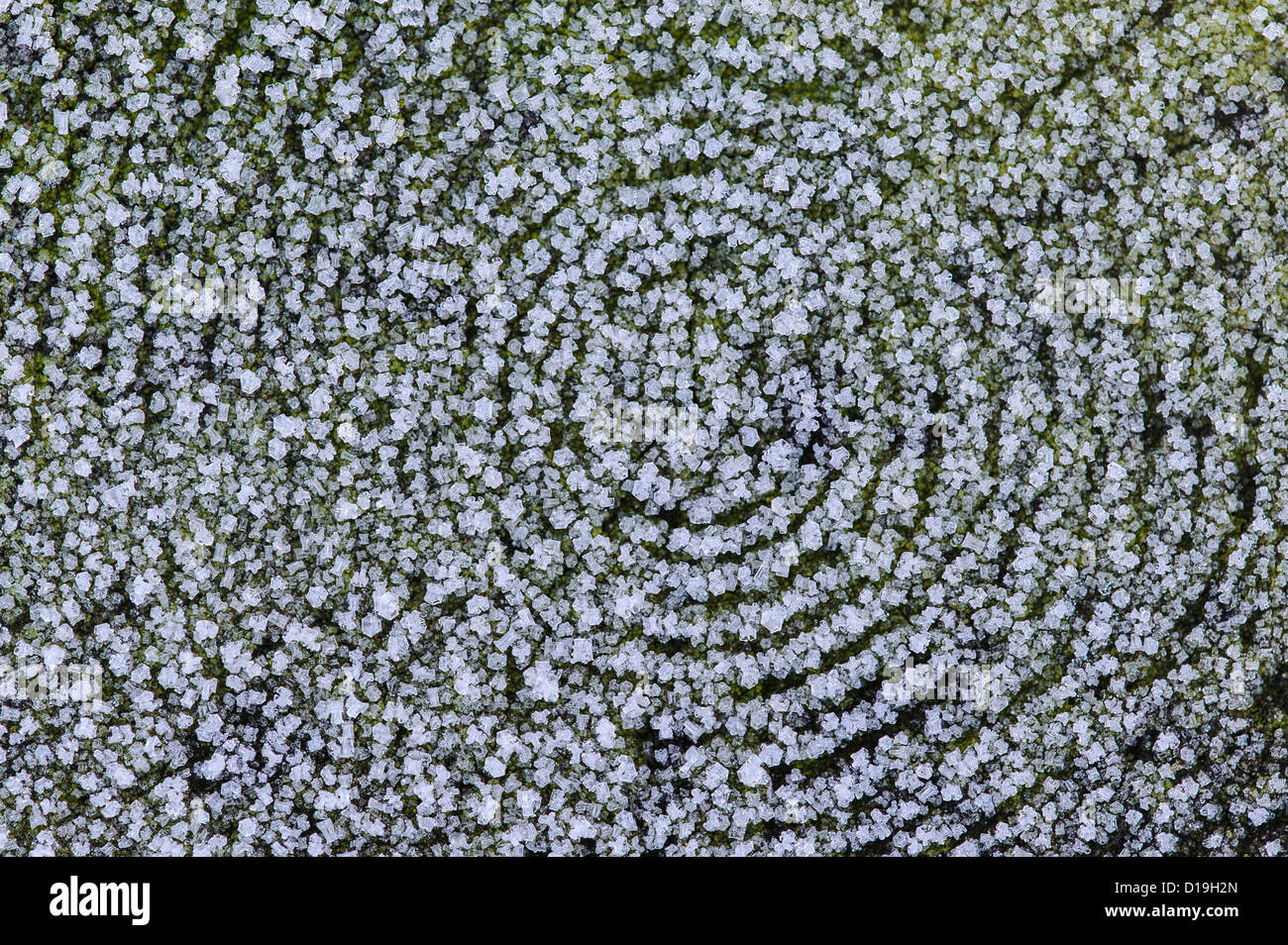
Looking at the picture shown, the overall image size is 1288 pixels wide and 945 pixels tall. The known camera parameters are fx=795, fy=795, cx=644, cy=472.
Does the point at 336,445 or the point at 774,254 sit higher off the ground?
the point at 774,254

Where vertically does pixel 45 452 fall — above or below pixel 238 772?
above

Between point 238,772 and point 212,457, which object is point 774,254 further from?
point 238,772

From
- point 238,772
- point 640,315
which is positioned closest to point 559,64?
point 640,315

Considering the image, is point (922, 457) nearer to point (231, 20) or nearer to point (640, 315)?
point (640, 315)
